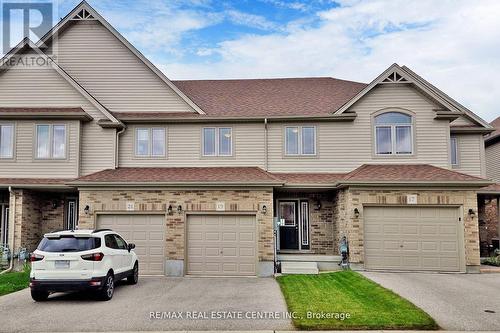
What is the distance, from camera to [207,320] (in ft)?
27.1

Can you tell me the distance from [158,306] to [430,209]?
10086mm

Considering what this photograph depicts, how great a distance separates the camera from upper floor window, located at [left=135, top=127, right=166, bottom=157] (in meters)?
17.1

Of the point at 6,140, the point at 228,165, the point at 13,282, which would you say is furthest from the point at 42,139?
the point at 228,165

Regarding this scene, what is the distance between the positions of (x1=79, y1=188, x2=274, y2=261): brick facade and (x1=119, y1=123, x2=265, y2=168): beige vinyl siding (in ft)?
7.04

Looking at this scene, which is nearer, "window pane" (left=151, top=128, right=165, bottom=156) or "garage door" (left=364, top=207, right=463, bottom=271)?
"garage door" (left=364, top=207, right=463, bottom=271)

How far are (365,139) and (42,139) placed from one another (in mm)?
12926

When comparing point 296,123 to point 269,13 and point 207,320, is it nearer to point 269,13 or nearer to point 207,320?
point 269,13

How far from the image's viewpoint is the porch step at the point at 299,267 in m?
14.5

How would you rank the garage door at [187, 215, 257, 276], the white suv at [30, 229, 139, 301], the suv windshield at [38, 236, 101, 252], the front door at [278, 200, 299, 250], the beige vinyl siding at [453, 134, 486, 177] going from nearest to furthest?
the white suv at [30, 229, 139, 301] → the suv windshield at [38, 236, 101, 252] → the garage door at [187, 215, 257, 276] → the front door at [278, 200, 299, 250] → the beige vinyl siding at [453, 134, 486, 177]

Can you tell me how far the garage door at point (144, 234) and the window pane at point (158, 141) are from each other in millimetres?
3166

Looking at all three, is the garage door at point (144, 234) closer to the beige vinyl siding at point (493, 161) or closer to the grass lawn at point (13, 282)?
the grass lawn at point (13, 282)

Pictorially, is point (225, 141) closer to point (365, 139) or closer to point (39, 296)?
point (365, 139)

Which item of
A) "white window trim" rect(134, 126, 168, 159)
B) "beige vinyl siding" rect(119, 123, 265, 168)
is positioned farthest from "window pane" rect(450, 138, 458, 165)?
"white window trim" rect(134, 126, 168, 159)

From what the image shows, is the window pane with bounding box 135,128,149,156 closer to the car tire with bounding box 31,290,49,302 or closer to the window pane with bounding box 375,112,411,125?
the car tire with bounding box 31,290,49,302
